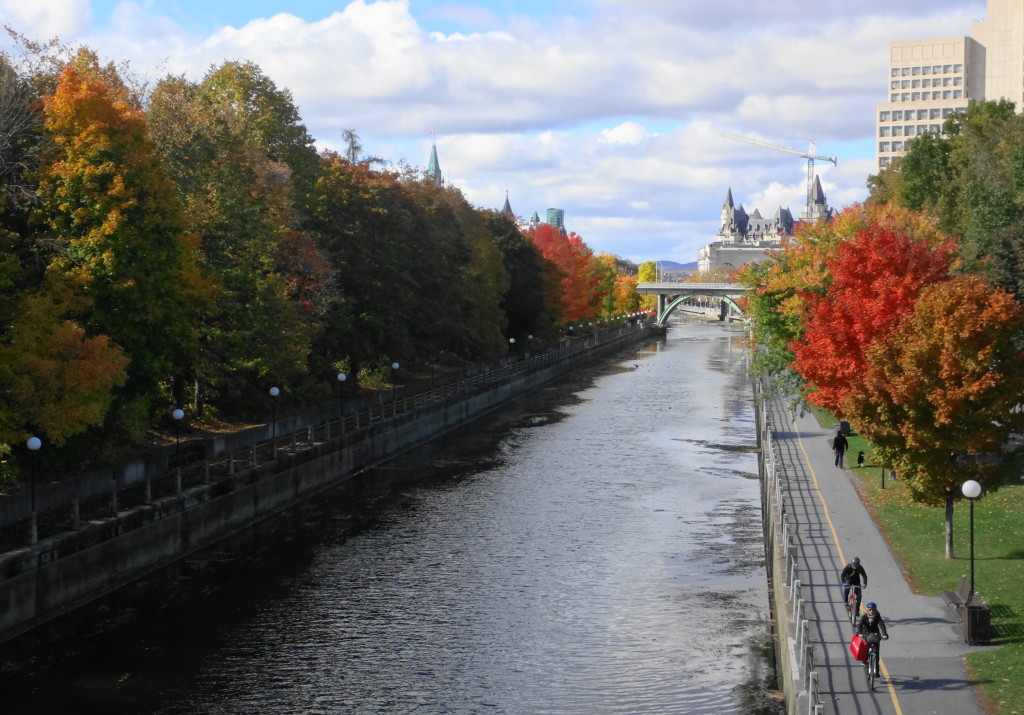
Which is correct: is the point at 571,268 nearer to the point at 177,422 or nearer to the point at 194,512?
the point at 177,422

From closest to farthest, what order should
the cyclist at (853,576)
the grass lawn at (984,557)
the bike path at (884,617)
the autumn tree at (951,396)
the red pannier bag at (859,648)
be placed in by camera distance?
the bike path at (884,617) < the red pannier bag at (859,648) < the grass lawn at (984,557) < the cyclist at (853,576) < the autumn tree at (951,396)

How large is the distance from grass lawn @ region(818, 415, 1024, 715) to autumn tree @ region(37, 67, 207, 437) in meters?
25.7

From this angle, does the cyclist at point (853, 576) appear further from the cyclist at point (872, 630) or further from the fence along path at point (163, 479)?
the fence along path at point (163, 479)

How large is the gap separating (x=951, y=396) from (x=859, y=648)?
409 inches

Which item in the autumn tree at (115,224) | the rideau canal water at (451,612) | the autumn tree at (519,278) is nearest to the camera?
the rideau canal water at (451,612)

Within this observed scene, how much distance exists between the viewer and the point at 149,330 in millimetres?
41531

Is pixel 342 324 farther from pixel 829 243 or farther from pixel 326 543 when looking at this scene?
pixel 829 243

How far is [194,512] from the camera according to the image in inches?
1638

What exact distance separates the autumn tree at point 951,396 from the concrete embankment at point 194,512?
22.7 m

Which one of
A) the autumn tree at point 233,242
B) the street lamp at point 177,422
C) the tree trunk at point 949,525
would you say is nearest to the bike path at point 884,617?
the tree trunk at point 949,525

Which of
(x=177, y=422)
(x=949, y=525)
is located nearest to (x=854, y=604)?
(x=949, y=525)

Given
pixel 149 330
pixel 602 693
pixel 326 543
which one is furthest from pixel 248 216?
pixel 602 693

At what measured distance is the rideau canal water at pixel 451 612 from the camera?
2781 cm

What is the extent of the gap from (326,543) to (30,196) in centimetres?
1603
